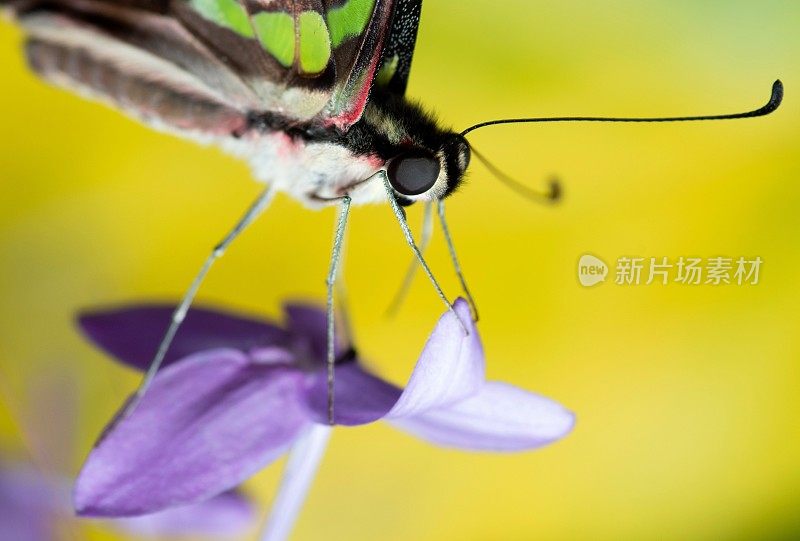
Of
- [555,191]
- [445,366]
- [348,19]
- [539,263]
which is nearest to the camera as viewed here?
[445,366]

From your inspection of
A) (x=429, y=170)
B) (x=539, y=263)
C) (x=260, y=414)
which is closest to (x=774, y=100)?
(x=429, y=170)

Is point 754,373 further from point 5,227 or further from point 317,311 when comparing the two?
point 5,227

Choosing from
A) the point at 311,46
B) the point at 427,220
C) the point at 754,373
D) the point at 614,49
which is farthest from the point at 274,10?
the point at 614,49

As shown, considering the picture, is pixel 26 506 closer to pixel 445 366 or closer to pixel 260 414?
pixel 260 414

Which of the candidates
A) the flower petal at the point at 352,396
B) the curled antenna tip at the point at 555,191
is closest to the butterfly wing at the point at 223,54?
the flower petal at the point at 352,396

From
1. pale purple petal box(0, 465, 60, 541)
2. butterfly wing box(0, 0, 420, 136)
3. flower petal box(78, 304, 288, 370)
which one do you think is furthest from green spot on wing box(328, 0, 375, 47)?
pale purple petal box(0, 465, 60, 541)
